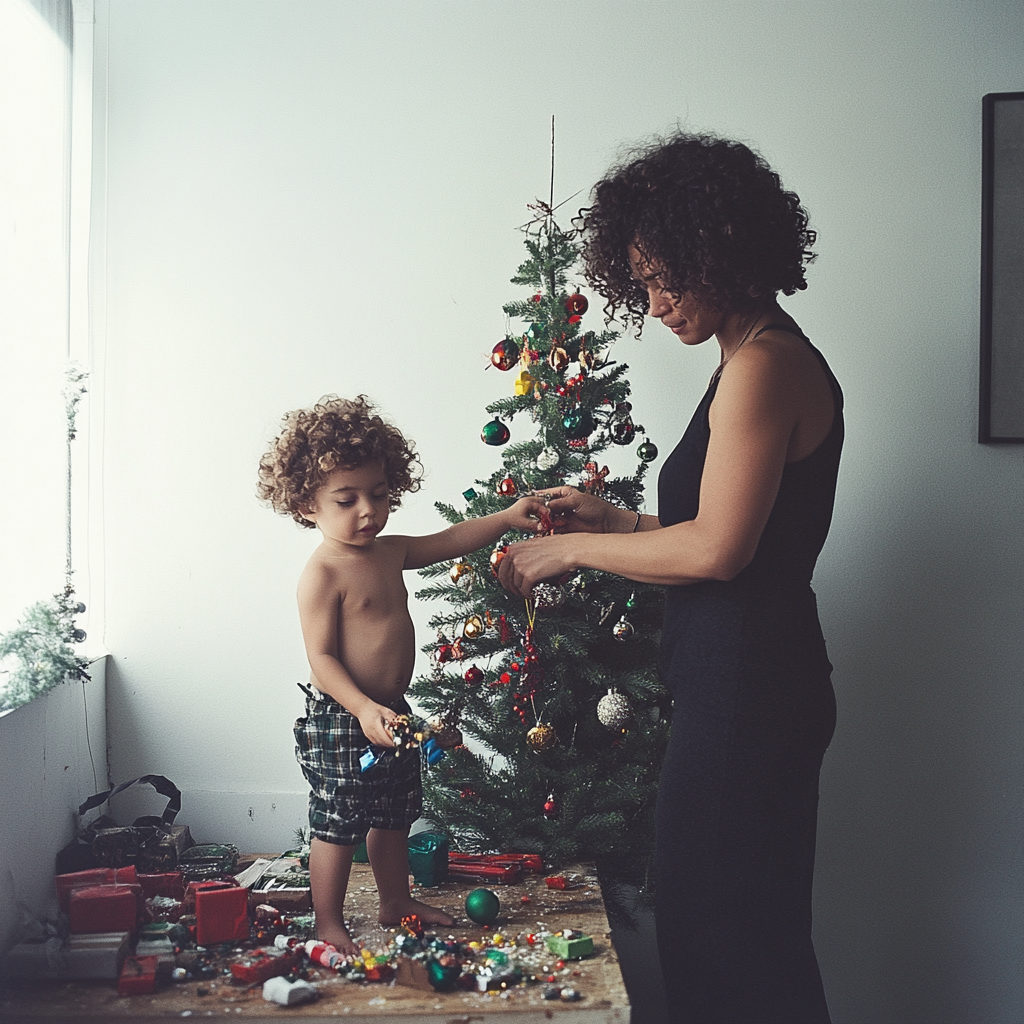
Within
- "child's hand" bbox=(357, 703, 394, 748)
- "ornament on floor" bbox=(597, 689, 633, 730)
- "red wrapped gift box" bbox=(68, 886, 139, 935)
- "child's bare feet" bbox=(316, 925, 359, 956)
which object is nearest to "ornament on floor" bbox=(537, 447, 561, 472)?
"ornament on floor" bbox=(597, 689, 633, 730)

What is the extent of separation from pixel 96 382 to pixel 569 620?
4.19 ft

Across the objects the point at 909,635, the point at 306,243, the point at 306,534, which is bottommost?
the point at 909,635

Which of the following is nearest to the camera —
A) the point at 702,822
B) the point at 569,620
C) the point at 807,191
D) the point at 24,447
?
the point at 702,822

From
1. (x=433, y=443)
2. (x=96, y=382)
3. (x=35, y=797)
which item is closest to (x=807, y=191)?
(x=433, y=443)

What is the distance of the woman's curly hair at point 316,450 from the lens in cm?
159

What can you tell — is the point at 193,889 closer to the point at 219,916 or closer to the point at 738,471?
the point at 219,916

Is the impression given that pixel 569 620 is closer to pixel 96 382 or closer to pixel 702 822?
pixel 702 822

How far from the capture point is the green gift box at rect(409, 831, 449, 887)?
6.16 ft

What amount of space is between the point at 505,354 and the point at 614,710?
0.67 m

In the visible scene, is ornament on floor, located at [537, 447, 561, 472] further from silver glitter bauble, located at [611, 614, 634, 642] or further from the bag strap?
the bag strap

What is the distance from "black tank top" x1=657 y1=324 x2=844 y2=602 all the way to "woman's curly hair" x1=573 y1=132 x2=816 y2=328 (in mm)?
88

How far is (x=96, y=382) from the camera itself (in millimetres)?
2271

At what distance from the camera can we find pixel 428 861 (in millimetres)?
1874

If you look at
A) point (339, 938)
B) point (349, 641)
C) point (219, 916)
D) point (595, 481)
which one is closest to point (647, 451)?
point (595, 481)
